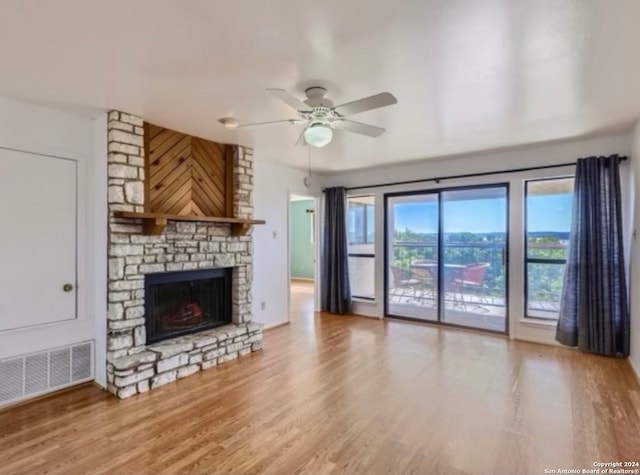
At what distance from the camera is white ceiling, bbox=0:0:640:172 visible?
5.84 ft

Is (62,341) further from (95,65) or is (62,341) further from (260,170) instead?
(260,170)

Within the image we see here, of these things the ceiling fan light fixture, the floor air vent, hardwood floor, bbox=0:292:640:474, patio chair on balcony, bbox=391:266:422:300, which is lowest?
hardwood floor, bbox=0:292:640:474

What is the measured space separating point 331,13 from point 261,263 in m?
3.81

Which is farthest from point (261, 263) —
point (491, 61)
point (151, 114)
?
point (491, 61)

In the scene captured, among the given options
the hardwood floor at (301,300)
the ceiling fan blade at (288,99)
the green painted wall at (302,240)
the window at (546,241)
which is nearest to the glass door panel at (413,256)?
the window at (546,241)

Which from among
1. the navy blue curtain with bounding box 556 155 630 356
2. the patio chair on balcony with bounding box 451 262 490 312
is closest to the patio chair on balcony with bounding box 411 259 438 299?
the patio chair on balcony with bounding box 451 262 490 312

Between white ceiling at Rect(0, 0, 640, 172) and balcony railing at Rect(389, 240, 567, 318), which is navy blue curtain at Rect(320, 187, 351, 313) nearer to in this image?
balcony railing at Rect(389, 240, 567, 318)

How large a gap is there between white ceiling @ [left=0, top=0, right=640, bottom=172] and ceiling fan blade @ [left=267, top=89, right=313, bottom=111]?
204mm

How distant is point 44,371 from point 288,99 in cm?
304

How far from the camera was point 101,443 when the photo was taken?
2.36 meters

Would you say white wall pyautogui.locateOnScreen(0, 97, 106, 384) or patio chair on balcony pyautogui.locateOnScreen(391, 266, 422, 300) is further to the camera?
patio chair on balcony pyautogui.locateOnScreen(391, 266, 422, 300)

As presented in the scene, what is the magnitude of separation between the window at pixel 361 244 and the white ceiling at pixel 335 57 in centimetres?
281

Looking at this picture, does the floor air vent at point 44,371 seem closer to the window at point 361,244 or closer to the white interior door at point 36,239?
the white interior door at point 36,239

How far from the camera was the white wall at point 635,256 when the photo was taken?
11.5 feet
